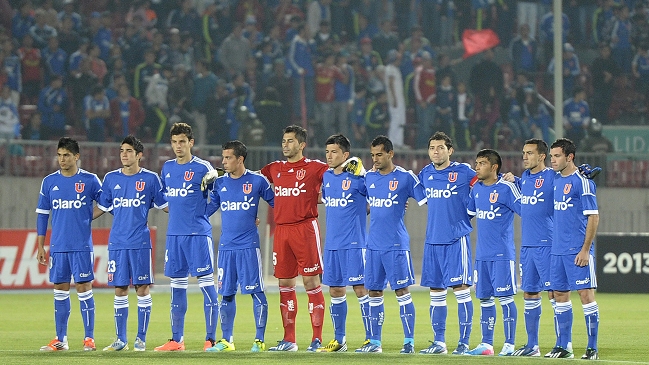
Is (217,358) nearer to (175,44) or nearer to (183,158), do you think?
(183,158)

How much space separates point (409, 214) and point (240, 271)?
1295cm

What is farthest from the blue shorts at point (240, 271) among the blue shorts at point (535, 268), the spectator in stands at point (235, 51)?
the spectator in stands at point (235, 51)

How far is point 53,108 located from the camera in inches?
943

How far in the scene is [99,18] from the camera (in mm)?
25750

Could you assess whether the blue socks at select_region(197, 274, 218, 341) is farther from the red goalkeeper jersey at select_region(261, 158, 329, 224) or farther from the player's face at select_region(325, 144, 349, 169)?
the player's face at select_region(325, 144, 349, 169)

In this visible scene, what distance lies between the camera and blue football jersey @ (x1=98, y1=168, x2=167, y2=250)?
38.3ft

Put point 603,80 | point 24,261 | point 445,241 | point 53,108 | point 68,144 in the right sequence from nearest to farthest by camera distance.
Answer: point 445,241, point 68,144, point 24,261, point 53,108, point 603,80

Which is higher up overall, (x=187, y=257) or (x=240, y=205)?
(x=240, y=205)

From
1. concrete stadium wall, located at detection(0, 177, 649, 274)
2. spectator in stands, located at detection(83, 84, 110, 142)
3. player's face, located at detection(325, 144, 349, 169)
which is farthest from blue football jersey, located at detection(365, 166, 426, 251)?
spectator in stands, located at detection(83, 84, 110, 142)

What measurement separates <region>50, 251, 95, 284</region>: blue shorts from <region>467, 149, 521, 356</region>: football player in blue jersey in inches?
156

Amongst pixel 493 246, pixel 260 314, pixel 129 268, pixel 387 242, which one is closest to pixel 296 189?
pixel 387 242

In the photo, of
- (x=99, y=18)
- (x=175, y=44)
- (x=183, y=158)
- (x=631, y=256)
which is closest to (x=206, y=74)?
(x=175, y=44)

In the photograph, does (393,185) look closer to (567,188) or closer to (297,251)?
(297,251)

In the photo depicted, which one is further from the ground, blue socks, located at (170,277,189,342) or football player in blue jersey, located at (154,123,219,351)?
football player in blue jersey, located at (154,123,219,351)
